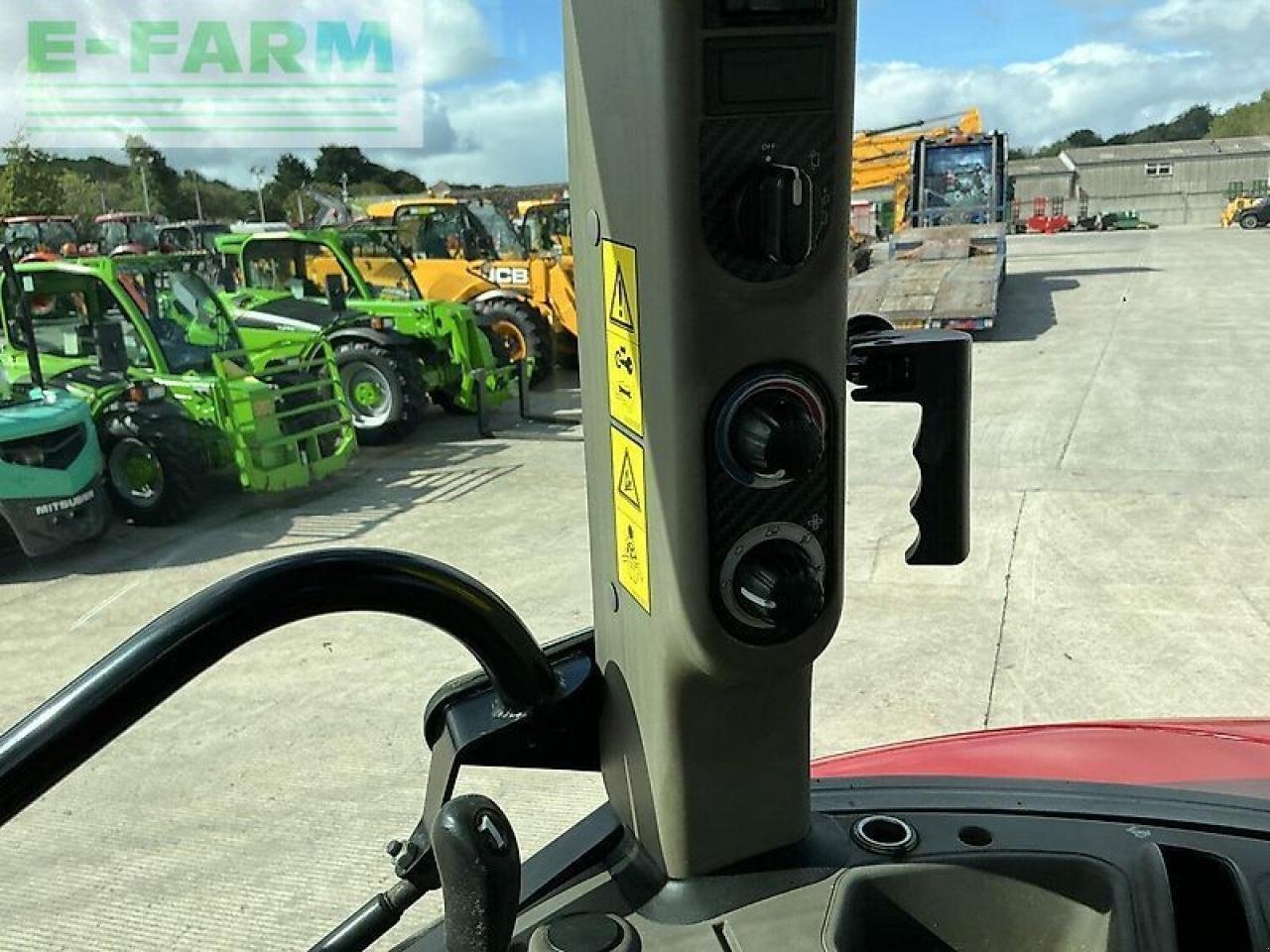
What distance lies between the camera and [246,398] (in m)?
6.95

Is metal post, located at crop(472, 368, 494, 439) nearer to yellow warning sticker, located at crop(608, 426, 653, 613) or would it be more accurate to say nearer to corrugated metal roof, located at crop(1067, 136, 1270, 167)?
yellow warning sticker, located at crop(608, 426, 653, 613)

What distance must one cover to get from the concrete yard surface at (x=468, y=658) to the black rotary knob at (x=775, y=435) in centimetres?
241

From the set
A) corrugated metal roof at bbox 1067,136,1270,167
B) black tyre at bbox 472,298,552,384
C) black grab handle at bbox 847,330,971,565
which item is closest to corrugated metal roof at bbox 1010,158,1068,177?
corrugated metal roof at bbox 1067,136,1270,167

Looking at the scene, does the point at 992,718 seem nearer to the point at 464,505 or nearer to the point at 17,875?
the point at 17,875

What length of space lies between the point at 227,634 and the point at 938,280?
45.7ft

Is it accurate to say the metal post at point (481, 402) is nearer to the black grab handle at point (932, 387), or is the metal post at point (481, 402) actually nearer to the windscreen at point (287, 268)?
the windscreen at point (287, 268)

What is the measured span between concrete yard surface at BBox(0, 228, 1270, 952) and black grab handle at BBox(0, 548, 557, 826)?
2.22 metres

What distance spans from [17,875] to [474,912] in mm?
3053

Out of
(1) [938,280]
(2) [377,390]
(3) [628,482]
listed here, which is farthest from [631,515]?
(1) [938,280]

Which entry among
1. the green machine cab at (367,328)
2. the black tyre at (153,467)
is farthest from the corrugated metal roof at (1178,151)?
the black tyre at (153,467)

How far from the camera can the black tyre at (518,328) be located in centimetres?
1081

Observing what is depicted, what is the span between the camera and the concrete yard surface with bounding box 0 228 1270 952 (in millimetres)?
3291

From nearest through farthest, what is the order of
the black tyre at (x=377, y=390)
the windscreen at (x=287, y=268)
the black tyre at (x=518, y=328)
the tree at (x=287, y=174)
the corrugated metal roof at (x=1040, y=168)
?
the black tyre at (x=377, y=390)
the windscreen at (x=287, y=268)
the black tyre at (x=518, y=328)
the tree at (x=287, y=174)
the corrugated metal roof at (x=1040, y=168)

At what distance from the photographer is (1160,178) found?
47.5 metres
